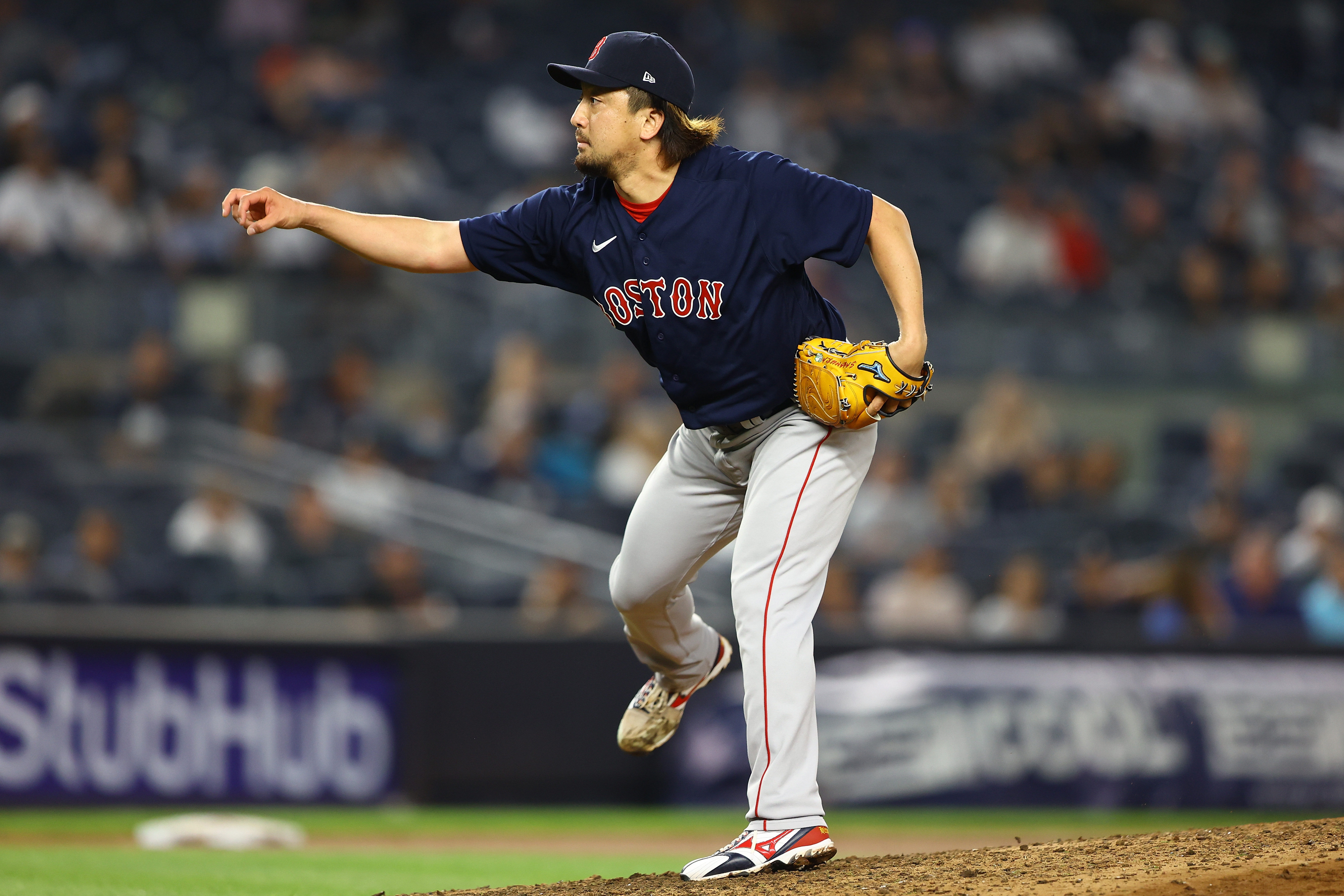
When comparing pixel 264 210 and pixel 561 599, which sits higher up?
pixel 264 210

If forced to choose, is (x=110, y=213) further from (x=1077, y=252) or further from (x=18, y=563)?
(x=1077, y=252)

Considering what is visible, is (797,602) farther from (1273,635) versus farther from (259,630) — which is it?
(1273,635)

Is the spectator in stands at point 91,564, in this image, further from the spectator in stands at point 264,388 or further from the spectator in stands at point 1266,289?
the spectator in stands at point 1266,289

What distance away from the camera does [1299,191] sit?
14.1m

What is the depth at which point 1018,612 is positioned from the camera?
9.30 meters

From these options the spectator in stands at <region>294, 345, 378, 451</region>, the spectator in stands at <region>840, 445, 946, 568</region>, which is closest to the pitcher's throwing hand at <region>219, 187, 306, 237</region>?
the spectator in stands at <region>294, 345, 378, 451</region>

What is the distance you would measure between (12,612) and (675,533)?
507cm

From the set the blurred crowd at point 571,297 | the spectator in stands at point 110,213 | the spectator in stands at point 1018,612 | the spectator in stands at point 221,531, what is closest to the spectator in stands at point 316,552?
the blurred crowd at point 571,297

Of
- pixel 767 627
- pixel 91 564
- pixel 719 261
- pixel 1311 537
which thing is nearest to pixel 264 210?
pixel 719 261

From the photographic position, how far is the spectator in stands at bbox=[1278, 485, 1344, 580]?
1033 cm

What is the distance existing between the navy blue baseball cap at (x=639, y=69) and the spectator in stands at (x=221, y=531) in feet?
18.4

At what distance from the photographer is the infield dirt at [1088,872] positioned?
3.59 meters

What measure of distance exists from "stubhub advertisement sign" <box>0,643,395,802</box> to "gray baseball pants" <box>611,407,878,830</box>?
417 cm

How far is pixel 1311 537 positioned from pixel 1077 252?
3339 mm
